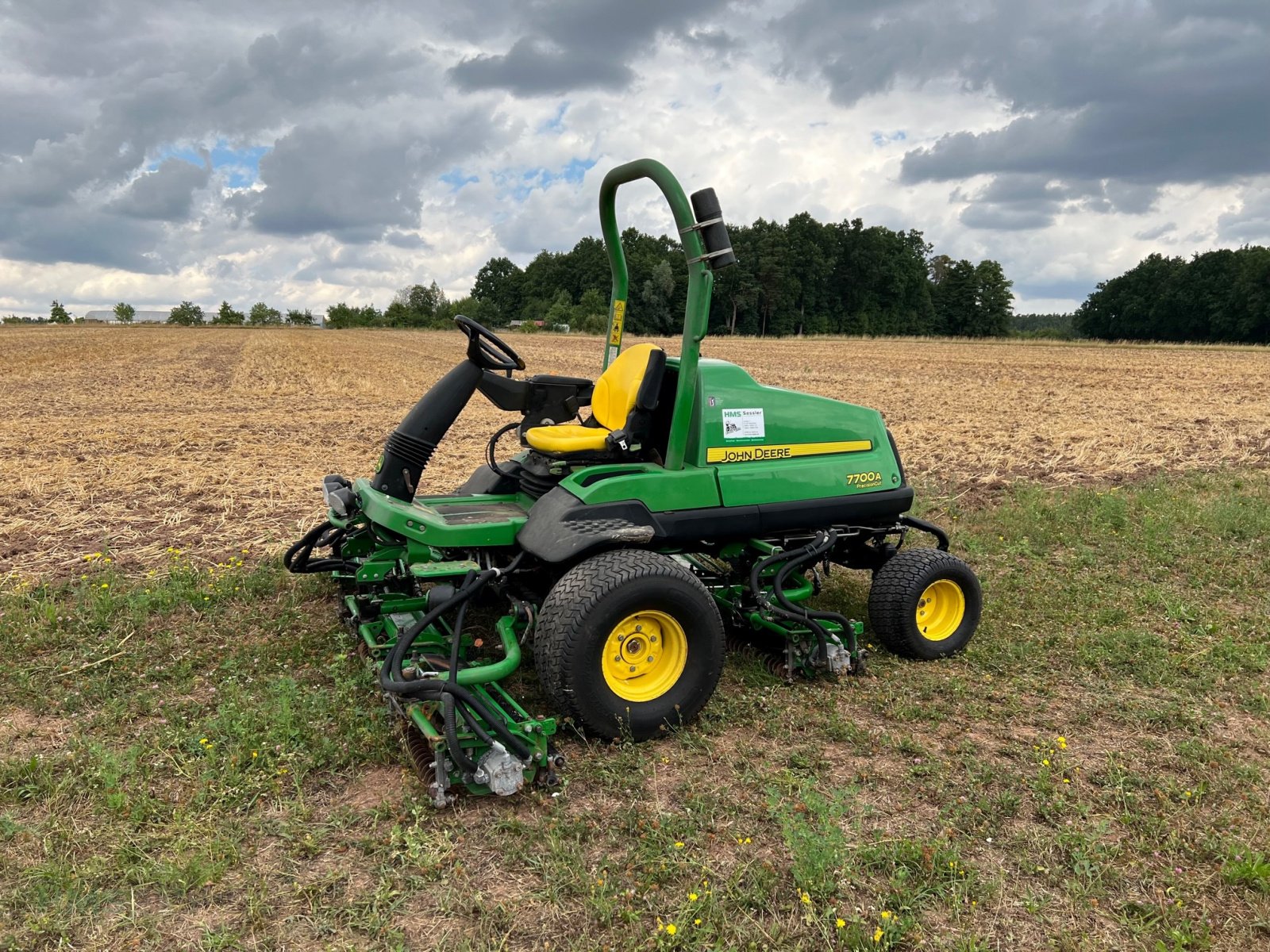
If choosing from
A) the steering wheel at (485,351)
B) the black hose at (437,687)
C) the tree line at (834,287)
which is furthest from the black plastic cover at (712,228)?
the tree line at (834,287)

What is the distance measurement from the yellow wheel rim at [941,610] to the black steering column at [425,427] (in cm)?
289

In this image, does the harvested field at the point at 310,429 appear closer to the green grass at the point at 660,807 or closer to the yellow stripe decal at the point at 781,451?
the green grass at the point at 660,807

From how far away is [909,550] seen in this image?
526cm

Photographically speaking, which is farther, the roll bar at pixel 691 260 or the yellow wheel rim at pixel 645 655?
the roll bar at pixel 691 260

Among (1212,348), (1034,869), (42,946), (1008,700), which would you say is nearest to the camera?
(42,946)

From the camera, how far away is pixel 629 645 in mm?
4047

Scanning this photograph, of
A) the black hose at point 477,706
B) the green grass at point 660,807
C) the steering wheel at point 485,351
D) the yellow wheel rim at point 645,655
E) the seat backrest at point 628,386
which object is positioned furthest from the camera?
the steering wheel at point 485,351

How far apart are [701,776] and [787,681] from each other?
1.12 metres

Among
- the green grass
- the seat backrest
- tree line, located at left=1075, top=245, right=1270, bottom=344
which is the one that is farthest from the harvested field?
tree line, located at left=1075, top=245, right=1270, bottom=344

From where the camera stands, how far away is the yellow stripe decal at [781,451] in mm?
4609

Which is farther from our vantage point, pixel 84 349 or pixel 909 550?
pixel 84 349

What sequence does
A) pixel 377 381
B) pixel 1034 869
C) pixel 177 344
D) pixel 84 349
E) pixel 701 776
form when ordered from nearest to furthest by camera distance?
1. pixel 1034 869
2. pixel 701 776
3. pixel 377 381
4. pixel 84 349
5. pixel 177 344

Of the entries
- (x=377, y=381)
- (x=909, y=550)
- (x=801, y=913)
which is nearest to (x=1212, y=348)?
(x=377, y=381)

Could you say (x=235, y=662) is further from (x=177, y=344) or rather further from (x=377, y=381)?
(x=177, y=344)
